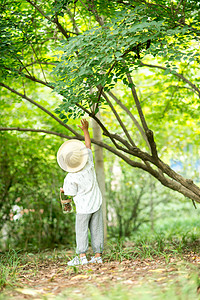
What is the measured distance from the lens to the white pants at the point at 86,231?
4.07 metres

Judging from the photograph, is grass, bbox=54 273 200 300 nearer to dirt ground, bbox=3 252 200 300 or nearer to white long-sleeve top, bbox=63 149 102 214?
dirt ground, bbox=3 252 200 300

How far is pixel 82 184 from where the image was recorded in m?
4.05

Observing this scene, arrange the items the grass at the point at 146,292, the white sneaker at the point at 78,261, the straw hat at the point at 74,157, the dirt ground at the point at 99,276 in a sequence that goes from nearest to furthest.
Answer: the grass at the point at 146,292 → the dirt ground at the point at 99,276 → the white sneaker at the point at 78,261 → the straw hat at the point at 74,157

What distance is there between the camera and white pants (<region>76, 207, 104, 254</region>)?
13.4 feet

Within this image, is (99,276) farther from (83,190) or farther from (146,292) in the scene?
(83,190)

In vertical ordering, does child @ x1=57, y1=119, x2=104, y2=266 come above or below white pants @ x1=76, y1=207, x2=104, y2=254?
above

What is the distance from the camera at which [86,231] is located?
4.10 m

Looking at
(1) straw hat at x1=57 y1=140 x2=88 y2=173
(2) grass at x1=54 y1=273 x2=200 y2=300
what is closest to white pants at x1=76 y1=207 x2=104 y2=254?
(1) straw hat at x1=57 y1=140 x2=88 y2=173

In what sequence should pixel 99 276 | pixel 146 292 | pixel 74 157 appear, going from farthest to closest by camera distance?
pixel 74 157 → pixel 99 276 → pixel 146 292

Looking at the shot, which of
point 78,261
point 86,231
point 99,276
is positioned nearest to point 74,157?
point 86,231

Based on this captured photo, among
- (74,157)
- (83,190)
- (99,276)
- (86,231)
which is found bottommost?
(99,276)

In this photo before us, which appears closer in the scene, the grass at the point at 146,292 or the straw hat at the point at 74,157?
the grass at the point at 146,292

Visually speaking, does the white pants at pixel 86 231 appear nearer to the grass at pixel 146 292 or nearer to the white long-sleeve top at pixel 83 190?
the white long-sleeve top at pixel 83 190

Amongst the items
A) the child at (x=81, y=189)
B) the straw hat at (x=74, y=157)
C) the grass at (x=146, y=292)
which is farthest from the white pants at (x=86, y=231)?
the grass at (x=146, y=292)
